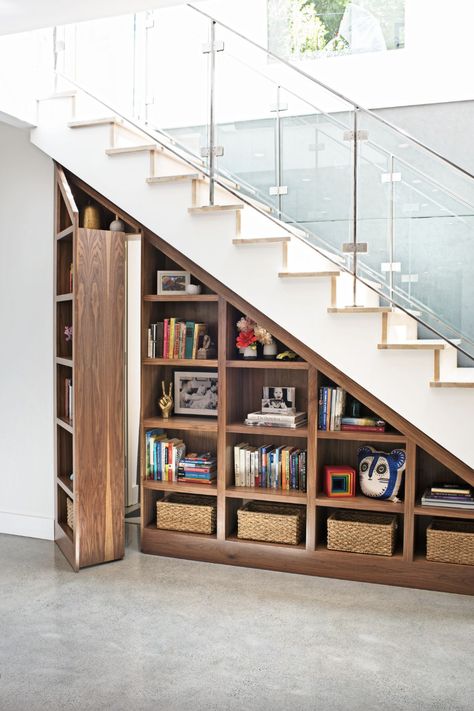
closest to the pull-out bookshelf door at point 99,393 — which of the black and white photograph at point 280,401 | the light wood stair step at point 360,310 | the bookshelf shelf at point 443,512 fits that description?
the black and white photograph at point 280,401

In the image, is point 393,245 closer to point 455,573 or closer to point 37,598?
point 455,573

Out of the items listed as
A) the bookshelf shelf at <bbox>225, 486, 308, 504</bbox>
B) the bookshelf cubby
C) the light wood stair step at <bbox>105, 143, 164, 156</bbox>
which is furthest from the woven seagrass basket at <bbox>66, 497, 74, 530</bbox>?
the light wood stair step at <bbox>105, 143, 164, 156</bbox>

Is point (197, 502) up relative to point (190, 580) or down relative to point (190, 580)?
up

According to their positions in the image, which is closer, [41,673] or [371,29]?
[41,673]

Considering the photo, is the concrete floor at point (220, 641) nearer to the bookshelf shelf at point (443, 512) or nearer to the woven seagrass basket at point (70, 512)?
the woven seagrass basket at point (70, 512)

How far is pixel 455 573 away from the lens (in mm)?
4105

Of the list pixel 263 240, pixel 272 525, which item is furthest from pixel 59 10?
pixel 272 525

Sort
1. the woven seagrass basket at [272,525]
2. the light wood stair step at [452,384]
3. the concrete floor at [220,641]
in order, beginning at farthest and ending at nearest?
1. the woven seagrass basket at [272,525]
2. the light wood stair step at [452,384]
3. the concrete floor at [220,641]

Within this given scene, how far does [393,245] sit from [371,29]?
7.16 feet

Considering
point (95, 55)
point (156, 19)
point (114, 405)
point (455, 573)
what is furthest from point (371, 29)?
point (455, 573)

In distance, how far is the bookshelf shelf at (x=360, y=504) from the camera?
4227 millimetres

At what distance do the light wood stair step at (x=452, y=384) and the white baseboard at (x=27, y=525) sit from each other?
2.76 m

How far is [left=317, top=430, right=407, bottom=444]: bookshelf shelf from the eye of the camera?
4188 mm

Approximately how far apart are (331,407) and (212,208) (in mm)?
1359
